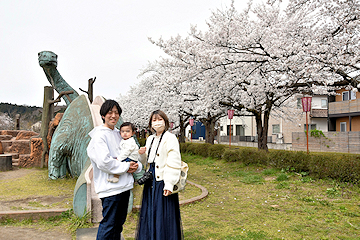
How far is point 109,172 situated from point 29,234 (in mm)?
2361

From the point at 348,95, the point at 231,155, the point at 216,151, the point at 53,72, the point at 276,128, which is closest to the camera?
the point at 53,72

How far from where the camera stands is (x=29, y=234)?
392 cm

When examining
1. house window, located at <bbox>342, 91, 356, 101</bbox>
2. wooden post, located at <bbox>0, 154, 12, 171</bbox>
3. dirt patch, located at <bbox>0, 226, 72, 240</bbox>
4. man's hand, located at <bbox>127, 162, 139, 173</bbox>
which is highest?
house window, located at <bbox>342, 91, 356, 101</bbox>

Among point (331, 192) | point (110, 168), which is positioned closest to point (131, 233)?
point (110, 168)

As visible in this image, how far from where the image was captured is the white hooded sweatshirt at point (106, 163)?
2.56 metres

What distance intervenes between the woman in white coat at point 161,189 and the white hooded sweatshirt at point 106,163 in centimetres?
25

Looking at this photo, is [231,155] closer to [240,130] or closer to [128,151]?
[128,151]

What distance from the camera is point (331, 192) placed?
6.30 meters

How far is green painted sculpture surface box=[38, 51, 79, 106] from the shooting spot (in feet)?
32.3

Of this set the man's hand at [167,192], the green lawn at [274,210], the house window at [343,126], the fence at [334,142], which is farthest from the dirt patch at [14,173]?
the house window at [343,126]

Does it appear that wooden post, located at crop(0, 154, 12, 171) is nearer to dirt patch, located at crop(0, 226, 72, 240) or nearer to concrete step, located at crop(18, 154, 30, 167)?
concrete step, located at crop(18, 154, 30, 167)

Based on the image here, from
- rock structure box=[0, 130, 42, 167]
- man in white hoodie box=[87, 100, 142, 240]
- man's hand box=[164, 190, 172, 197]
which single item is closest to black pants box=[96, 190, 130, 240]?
man in white hoodie box=[87, 100, 142, 240]

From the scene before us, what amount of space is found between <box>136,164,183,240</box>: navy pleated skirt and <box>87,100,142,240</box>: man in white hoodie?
26 centimetres

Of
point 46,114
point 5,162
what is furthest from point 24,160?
point 46,114
